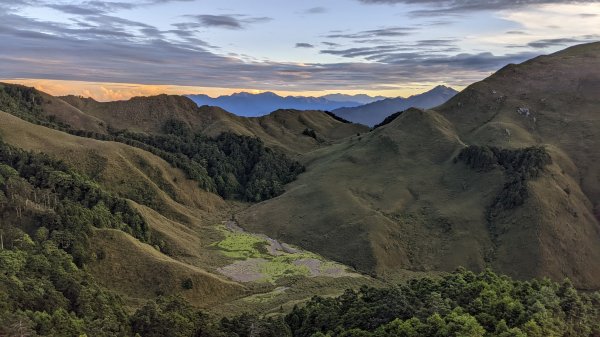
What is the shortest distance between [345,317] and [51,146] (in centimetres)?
10636

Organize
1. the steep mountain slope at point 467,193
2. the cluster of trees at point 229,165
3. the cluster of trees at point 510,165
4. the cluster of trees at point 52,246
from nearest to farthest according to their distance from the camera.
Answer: the cluster of trees at point 52,246 < the steep mountain slope at point 467,193 < the cluster of trees at point 510,165 < the cluster of trees at point 229,165

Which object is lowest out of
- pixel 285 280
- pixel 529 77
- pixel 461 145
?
pixel 285 280

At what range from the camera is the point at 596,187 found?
13500 cm

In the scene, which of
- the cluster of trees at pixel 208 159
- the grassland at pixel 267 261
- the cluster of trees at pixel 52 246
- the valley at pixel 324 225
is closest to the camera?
the cluster of trees at pixel 52 246

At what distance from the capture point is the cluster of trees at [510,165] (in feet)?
411

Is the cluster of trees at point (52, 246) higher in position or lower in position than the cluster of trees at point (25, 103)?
lower

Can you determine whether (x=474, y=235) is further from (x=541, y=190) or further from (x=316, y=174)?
(x=316, y=174)

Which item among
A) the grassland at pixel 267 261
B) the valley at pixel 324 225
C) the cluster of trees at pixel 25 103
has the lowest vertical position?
the grassland at pixel 267 261

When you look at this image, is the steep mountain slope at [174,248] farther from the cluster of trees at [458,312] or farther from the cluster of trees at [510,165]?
the cluster of trees at [510,165]

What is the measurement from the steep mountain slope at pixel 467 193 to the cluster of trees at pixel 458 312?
145 feet

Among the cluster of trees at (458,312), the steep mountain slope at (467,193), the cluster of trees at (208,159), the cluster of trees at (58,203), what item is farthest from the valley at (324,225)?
the cluster of trees at (208,159)

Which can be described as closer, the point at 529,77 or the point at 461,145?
the point at 461,145

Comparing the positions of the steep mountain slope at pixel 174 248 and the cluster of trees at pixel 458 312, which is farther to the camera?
the steep mountain slope at pixel 174 248

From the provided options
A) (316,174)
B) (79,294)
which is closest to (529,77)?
(316,174)
